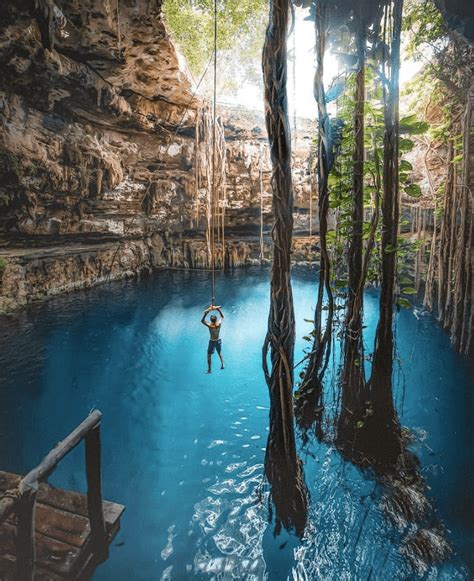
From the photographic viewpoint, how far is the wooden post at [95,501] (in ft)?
6.25

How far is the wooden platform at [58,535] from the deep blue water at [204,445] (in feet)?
1.91

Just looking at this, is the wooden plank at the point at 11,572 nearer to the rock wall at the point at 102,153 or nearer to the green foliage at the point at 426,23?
the rock wall at the point at 102,153

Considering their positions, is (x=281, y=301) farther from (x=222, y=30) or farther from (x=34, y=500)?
(x=222, y=30)

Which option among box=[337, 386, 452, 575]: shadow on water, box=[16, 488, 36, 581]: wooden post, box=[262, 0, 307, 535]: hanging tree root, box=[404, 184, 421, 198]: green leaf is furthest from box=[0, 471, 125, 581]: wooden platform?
box=[404, 184, 421, 198]: green leaf

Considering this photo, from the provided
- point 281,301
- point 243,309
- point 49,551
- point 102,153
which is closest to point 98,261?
point 102,153

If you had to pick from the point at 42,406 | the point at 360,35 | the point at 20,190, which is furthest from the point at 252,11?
the point at 42,406

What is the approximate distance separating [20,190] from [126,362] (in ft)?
13.1

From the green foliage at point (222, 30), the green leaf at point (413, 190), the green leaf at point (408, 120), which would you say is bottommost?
the green leaf at point (413, 190)

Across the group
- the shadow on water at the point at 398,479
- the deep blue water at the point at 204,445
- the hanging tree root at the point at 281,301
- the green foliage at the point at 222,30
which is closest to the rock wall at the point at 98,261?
the deep blue water at the point at 204,445

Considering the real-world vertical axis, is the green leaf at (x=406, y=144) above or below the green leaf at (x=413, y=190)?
above

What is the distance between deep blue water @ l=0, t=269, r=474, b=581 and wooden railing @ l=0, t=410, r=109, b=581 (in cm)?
64

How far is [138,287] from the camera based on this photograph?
901 cm

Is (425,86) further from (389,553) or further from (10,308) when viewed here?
(10,308)

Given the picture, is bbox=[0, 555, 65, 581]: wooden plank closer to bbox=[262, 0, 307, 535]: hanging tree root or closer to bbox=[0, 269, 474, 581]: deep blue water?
bbox=[0, 269, 474, 581]: deep blue water
